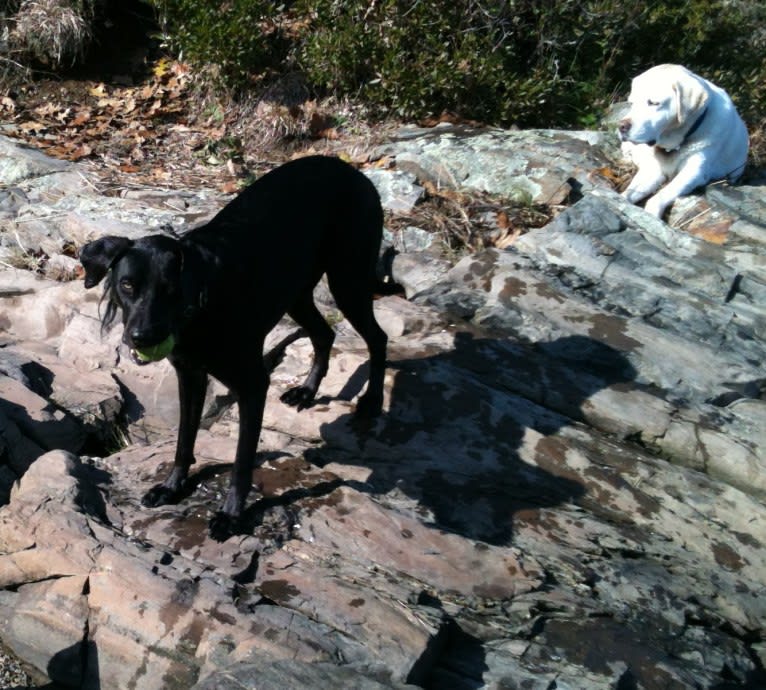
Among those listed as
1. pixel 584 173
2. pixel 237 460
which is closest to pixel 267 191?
pixel 237 460

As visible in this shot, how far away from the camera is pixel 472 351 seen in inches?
212

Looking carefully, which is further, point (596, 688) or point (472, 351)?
point (472, 351)

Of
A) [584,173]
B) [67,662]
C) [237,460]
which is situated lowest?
[67,662]

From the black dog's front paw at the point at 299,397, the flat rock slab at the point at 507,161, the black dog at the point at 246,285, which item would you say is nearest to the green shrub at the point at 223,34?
the flat rock slab at the point at 507,161

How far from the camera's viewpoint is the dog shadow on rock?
440cm

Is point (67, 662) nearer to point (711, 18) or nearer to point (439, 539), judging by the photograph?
point (439, 539)

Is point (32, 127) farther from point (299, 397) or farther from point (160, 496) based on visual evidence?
point (160, 496)

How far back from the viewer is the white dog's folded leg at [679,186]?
7.36 m

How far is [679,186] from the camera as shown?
7.39 m

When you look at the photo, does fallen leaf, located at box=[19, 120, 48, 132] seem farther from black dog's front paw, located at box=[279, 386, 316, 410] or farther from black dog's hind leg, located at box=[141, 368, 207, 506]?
black dog's hind leg, located at box=[141, 368, 207, 506]

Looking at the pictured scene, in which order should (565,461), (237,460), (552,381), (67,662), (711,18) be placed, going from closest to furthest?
(67,662)
(237,460)
(565,461)
(552,381)
(711,18)

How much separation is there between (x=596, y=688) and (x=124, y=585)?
71.3 inches

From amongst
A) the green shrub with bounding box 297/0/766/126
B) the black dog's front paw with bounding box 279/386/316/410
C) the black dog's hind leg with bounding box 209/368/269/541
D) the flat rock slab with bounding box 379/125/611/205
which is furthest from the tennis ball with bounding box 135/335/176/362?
the green shrub with bounding box 297/0/766/126

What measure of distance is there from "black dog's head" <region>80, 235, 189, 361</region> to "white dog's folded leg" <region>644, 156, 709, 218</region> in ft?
16.3
